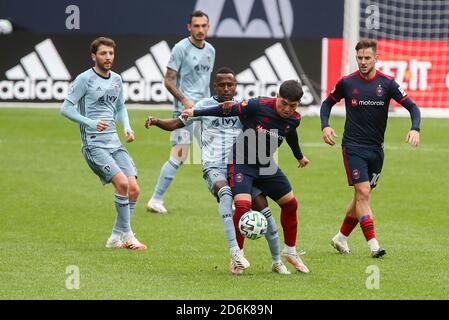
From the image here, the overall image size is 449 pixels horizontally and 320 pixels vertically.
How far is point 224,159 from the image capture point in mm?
11070

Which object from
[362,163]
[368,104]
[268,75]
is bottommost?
[362,163]

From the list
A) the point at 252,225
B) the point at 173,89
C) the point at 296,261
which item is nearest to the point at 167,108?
the point at 173,89

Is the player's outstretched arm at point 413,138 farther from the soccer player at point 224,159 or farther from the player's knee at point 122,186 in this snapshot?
the player's knee at point 122,186

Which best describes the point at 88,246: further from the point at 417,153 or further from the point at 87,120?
the point at 417,153

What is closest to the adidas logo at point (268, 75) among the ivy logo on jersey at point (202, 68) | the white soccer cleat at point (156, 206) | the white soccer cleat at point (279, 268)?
the ivy logo on jersey at point (202, 68)

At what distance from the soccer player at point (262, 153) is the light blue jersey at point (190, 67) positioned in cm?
454

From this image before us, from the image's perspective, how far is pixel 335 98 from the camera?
39.9ft

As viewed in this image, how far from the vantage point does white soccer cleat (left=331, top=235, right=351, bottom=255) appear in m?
11.8

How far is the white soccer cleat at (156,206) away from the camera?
14.8 metres

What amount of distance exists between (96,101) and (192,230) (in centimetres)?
216

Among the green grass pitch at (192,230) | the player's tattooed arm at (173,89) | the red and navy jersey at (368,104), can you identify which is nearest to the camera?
the green grass pitch at (192,230)

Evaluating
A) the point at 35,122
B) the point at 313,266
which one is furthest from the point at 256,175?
the point at 35,122

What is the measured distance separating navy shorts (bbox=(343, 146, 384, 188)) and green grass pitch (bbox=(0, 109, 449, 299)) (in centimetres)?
79

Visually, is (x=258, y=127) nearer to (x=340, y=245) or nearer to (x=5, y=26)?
(x=340, y=245)
